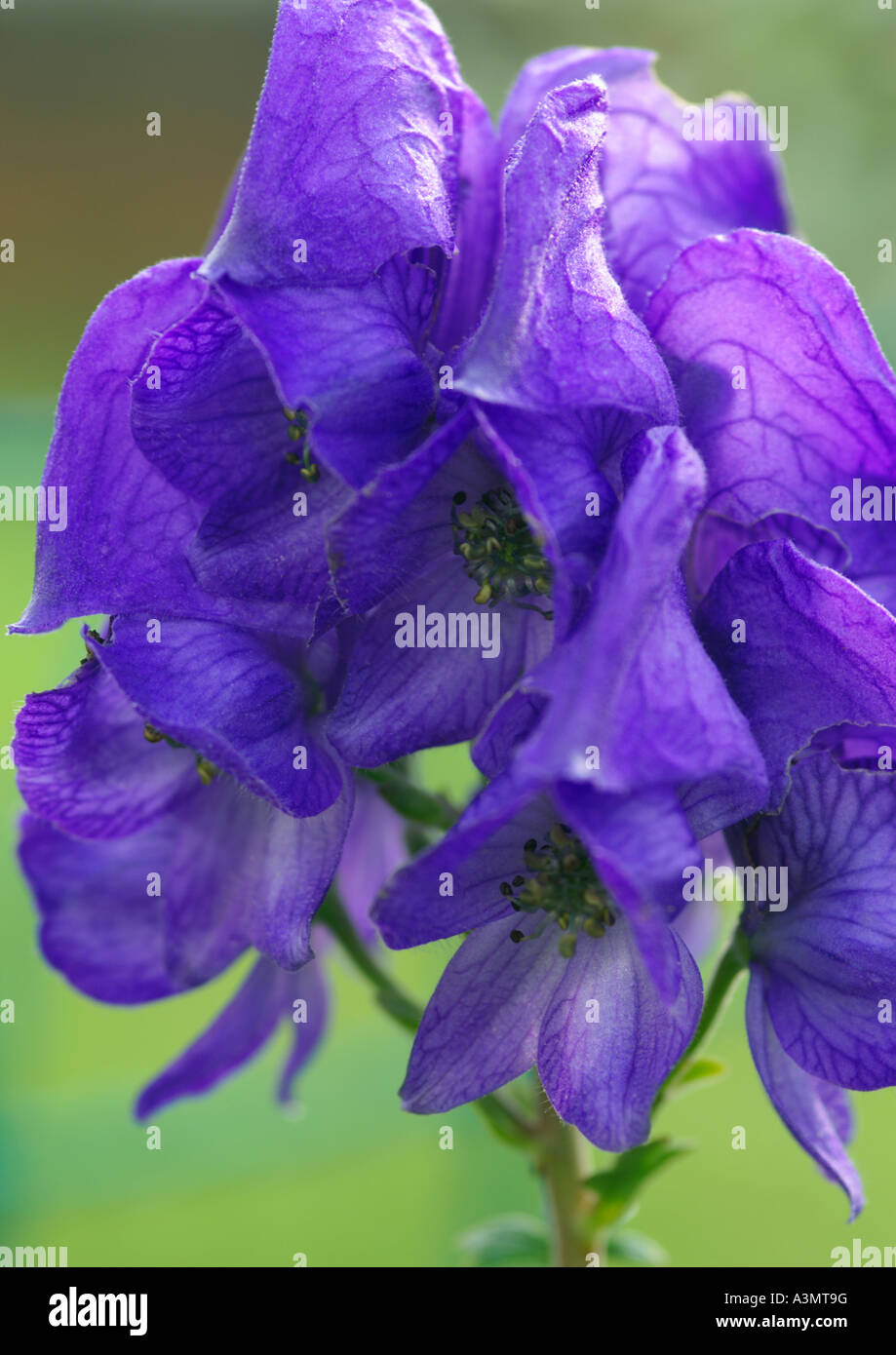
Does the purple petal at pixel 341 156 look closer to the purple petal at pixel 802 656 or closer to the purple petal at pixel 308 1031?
the purple petal at pixel 802 656

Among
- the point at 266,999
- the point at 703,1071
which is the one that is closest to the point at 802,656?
the point at 703,1071

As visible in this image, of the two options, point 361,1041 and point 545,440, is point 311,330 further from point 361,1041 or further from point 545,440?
point 361,1041

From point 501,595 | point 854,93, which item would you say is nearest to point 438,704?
point 501,595

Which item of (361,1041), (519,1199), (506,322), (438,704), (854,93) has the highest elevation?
(854,93)

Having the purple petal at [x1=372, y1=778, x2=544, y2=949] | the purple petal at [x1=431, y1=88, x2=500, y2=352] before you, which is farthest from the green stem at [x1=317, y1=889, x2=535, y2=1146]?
the purple petal at [x1=431, y1=88, x2=500, y2=352]
